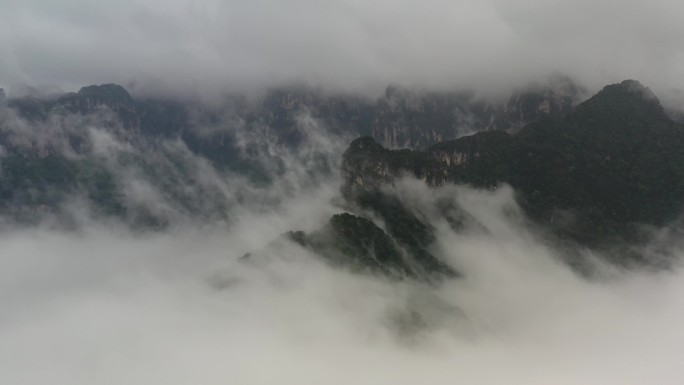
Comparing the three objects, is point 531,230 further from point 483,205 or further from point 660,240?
point 660,240

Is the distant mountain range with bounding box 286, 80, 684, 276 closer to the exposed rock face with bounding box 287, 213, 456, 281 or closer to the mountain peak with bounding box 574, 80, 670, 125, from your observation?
the mountain peak with bounding box 574, 80, 670, 125

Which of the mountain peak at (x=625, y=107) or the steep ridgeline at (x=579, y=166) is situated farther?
the mountain peak at (x=625, y=107)

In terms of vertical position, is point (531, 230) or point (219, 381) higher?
point (531, 230)

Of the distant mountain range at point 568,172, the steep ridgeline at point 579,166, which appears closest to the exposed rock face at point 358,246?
the distant mountain range at point 568,172

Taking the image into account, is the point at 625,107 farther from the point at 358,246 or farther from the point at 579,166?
the point at 358,246

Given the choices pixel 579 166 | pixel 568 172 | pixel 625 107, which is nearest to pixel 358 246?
pixel 568 172

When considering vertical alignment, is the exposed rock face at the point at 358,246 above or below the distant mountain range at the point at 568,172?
below

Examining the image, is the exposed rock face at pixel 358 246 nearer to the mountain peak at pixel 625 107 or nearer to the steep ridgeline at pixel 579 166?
the steep ridgeline at pixel 579 166

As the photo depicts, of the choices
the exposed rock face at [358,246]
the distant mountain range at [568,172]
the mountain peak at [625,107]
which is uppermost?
the mountain peak at [625,107]

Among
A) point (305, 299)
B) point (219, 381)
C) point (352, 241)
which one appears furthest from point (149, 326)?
point (352, 241)
